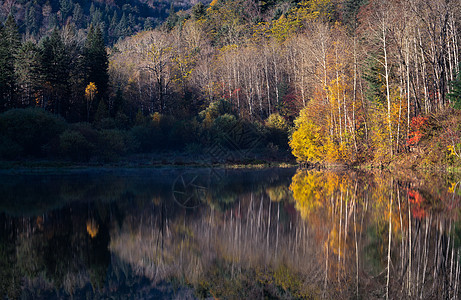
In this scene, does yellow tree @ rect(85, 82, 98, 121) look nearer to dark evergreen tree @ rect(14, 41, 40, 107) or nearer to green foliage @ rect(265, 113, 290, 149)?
dark evergreen tree @ rect(14, 41, 40, 107)

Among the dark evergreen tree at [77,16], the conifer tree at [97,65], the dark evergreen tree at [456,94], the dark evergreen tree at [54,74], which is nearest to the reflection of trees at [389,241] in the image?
the dark evergreen tree at [456,94]

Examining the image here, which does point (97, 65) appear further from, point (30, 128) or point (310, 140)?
point (310, 140)

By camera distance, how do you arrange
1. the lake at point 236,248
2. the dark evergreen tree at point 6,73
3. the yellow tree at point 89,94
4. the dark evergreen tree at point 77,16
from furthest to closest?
the dark evergreen tree at point 77,16
the yellow tree at point 89,94
the dark evergreen tree at point 6,73
the lake at point 236,248

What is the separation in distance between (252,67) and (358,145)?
20505mm

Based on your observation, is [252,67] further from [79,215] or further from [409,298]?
[409,298]

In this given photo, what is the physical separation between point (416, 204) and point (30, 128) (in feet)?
91.5

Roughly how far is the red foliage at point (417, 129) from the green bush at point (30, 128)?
25.0m

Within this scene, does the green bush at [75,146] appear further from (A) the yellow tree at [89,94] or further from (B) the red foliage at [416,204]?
(B) the red foliage at [416,204]

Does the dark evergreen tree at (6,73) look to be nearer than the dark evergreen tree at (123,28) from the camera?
Yes

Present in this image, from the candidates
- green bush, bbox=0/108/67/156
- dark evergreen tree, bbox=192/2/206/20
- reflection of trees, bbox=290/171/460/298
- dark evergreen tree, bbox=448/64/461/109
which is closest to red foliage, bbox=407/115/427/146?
dark evergreen tree, bbox=448/64/461/109

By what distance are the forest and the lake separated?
14041mm

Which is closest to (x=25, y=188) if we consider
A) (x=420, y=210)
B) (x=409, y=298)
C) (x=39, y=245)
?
(x=39, y=245)

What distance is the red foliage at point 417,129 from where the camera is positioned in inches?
953

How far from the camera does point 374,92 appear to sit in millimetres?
30672
